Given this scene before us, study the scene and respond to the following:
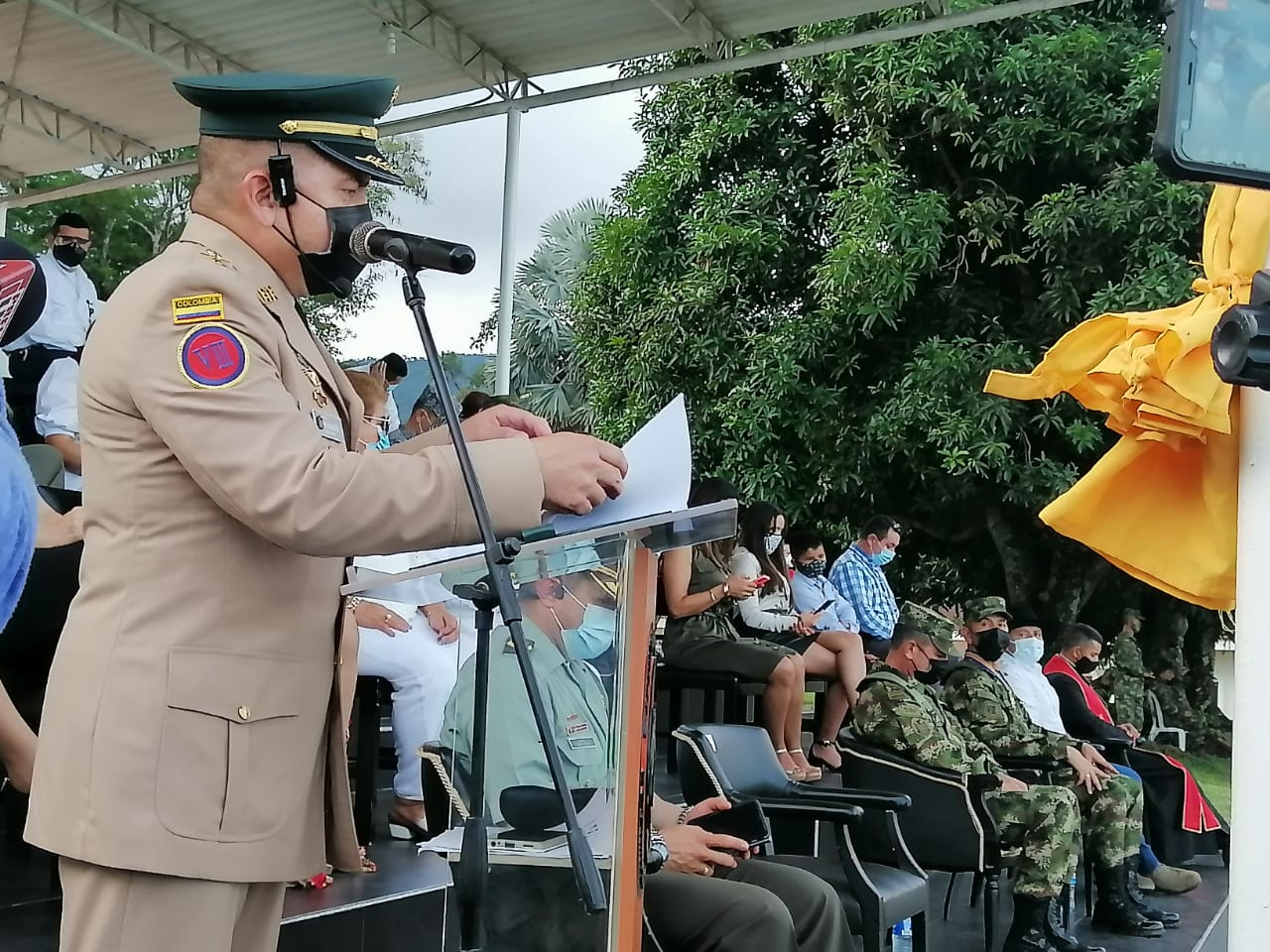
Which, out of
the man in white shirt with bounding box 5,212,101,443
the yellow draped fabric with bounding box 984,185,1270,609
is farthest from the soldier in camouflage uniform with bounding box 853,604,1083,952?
the yellow draped fabric with bounding box 984,185,1270,609

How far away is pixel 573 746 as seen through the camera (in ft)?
6.35

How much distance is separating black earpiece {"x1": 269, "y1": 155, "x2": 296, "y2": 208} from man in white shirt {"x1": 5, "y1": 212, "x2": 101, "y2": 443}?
3328 mm

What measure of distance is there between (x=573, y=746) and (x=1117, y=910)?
4.56 m

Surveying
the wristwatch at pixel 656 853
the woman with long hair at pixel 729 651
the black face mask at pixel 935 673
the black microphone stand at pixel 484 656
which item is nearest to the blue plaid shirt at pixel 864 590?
the black face mask at pixel 935 673

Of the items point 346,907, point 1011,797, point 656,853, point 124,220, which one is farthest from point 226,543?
point 124,220

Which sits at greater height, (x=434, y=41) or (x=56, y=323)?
(x=434, y=41)

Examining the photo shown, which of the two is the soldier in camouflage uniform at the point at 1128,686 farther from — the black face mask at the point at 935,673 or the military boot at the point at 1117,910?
the military boot at the point at 1117,910

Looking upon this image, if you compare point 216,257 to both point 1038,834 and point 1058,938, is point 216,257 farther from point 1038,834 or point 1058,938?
point 1058,938

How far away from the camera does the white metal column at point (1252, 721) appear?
1345 millimetres

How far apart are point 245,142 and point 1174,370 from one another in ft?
3.47

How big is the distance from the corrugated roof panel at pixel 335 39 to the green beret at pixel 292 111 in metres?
6.24

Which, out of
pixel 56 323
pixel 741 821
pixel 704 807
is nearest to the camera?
pixel 704 807

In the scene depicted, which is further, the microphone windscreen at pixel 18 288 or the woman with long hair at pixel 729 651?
the woman with long hair at pixel 729 651

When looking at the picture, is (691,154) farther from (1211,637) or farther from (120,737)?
(120,737)
